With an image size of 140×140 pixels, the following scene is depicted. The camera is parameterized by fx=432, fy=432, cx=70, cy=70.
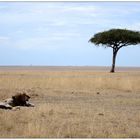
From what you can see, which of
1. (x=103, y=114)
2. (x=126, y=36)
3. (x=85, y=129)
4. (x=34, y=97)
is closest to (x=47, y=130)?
(x=85, y=129)

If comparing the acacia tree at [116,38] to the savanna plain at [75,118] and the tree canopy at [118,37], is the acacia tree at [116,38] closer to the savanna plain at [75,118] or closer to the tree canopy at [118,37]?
the tree canopy at [118,37]

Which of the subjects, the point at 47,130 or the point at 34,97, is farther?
the point at 34,97

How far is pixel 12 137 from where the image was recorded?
952 centimetres

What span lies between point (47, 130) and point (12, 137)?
1.03m

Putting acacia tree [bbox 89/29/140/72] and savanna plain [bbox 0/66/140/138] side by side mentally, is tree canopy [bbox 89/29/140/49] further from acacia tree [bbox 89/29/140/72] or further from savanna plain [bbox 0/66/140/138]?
savanna plain [bbox 0/66/140/138]

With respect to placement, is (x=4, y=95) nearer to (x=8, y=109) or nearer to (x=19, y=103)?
(x=19, y=103)

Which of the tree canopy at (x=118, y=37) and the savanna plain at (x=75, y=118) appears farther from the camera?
the tree canopy at (x=118, y=37)

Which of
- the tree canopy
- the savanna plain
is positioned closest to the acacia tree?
the tree canopy

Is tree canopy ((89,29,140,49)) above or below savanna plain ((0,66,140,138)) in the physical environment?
above

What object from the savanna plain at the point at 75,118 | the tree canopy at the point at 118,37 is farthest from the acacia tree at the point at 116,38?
the savanna plain at the point at 75,118

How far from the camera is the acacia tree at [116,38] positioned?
54719 mm

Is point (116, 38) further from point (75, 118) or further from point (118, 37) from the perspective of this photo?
point (75, 118)

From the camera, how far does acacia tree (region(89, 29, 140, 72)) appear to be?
54.7m

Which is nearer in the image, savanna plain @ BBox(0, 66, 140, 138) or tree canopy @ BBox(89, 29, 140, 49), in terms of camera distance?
savanna plain @ BBox(0, 66, 140, 138)
